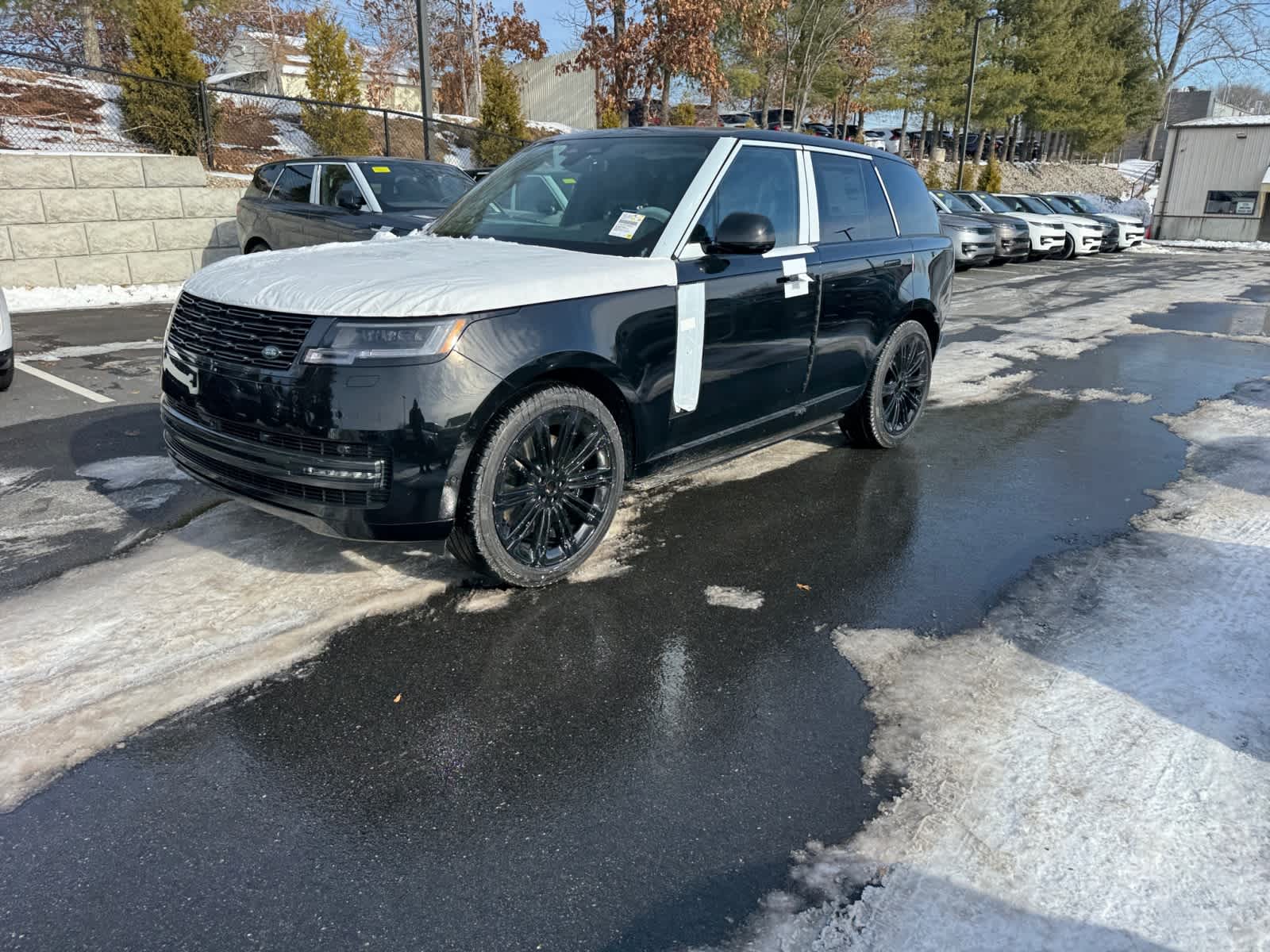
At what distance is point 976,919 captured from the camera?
2.19 metres

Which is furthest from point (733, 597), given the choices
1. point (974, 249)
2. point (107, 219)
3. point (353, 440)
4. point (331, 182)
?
point (974, 249)

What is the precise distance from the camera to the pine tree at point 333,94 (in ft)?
61.6

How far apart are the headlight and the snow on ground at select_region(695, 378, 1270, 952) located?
1938mm

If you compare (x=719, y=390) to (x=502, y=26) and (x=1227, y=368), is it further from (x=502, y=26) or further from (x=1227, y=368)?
(x=502, y=26)

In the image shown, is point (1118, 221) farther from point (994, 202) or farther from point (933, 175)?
point (933, 175)

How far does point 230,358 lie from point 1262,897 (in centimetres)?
360

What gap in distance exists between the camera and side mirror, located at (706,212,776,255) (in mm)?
3984

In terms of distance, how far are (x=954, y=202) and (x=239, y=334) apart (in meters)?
21.8

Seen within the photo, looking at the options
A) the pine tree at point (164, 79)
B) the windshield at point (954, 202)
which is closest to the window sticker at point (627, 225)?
the pine tree at point (164, 79)

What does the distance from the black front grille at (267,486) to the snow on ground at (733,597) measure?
1.46m

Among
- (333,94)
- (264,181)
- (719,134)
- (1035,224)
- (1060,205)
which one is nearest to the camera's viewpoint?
(719,134)

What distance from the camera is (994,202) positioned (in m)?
23.5

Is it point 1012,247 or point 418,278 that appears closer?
point 418,278

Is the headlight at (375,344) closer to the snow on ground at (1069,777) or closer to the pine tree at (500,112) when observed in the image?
the snow on ground at (1069,777)
